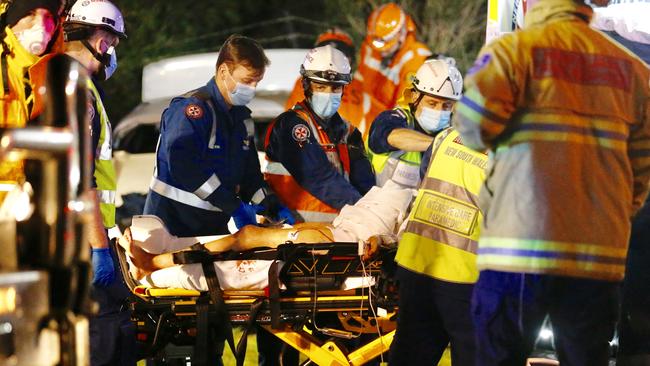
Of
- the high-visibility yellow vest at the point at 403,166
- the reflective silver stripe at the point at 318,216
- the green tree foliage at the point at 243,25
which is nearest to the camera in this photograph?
the reflective silver stripe at the point at 318,216

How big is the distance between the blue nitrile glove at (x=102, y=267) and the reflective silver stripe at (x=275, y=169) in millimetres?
1751

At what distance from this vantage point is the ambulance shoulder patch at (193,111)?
6996mm

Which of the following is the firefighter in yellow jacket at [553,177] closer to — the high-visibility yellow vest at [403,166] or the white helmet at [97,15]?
the white helmet at [97,15]

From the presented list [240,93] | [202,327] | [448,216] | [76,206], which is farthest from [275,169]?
[76,206]

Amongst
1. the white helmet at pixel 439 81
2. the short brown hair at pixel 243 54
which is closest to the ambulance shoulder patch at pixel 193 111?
the short brown hair at pixel 243 54

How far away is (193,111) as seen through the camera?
7.01 metres

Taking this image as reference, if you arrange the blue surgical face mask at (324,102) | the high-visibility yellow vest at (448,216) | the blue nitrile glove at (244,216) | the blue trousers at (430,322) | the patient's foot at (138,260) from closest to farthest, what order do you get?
the high-visibility yellow vest at (448,216), the blue trousers at (430,322), the patient's foot at (138,260), the blue nitrile glove at (244,216), the blue surgical face mask at (324,102)

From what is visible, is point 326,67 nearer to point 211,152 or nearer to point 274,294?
point 211,152

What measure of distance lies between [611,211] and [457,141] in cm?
94

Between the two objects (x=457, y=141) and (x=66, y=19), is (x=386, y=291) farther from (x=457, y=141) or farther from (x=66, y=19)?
(x=66, y=19)

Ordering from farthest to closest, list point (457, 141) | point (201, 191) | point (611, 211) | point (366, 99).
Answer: point (366, 99), point (201, 191), point (457, 141), point (611, 211)

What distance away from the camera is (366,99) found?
10.6 meters

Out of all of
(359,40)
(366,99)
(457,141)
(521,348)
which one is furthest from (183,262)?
(359,40)

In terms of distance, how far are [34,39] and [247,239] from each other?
1.53 metres
